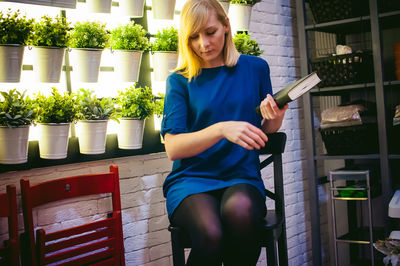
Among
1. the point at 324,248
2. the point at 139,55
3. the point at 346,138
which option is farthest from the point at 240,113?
the point at 324,248

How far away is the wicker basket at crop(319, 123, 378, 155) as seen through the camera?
8.67 feet

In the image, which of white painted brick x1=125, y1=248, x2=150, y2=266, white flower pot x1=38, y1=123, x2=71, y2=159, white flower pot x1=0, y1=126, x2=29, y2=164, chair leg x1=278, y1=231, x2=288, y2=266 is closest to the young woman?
chair leg x1=278, y1=231, x2=288, y2=266

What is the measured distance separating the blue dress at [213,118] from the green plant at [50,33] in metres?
0.49

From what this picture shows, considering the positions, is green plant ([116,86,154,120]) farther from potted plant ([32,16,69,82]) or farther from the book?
the book

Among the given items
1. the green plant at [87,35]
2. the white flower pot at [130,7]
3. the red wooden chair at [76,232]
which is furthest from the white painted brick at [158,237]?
the white flower pot at [130,7]

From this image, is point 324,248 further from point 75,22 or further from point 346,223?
point 75,22

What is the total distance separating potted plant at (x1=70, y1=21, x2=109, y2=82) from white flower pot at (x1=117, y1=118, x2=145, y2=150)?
9.8 inches

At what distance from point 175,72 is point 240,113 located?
32 cm

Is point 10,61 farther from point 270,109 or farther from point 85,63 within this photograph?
point 270,109

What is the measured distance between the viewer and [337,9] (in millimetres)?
2723

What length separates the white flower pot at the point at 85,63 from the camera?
1.88 m

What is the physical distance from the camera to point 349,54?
8.64 feet

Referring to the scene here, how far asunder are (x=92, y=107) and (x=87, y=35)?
1.03ft

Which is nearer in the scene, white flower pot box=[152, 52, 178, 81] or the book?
the book
